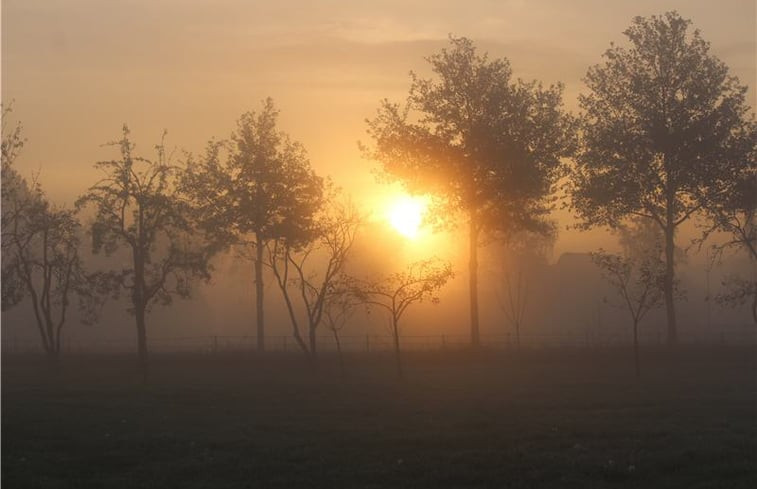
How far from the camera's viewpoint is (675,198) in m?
58.5

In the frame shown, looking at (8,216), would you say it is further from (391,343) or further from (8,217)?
(391,343)

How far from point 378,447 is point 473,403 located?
10637mm

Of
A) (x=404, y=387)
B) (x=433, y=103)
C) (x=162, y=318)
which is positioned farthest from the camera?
(x=162, y=318)

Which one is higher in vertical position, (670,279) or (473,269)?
(473,269)

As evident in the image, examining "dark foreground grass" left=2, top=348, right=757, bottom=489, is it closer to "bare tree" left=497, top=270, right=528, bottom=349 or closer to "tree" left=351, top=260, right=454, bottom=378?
"tree" left=351, top=260, right=454, bottom=378

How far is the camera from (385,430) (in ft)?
87.0

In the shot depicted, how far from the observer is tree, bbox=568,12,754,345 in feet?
187

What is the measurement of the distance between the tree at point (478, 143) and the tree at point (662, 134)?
2707 mm

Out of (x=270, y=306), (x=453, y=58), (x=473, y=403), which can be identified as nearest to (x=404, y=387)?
(x=473, y=403)

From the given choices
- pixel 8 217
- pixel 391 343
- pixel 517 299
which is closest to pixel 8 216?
pixel 8 217

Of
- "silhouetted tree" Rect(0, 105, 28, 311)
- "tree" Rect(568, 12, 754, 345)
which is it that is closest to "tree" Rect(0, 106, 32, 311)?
"silhouetted tree" Rect(0, 105, 28, 311)

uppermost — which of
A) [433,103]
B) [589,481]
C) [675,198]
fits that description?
[433,103]

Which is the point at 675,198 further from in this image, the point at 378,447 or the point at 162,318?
the point at 162,318

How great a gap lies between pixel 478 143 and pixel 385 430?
33.1 meters
